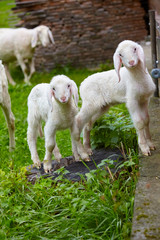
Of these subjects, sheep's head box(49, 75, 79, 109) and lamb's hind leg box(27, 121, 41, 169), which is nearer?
sheep's head box(49, 75, 79, 109)

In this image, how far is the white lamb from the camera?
13.4 feet

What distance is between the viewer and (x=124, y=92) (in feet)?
14.5

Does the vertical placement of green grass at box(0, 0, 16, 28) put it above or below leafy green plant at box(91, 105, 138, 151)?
above

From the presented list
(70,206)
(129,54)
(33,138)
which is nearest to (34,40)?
(33,138)

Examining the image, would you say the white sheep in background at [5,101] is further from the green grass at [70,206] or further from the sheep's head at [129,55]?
the sheep's head at [129,55]

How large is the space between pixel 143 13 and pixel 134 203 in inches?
371

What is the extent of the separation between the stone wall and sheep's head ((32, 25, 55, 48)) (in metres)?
0.87

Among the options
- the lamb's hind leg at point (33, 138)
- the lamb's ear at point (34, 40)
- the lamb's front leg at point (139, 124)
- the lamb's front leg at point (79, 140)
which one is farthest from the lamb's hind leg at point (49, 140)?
the lamb's ear at point (34, 40)

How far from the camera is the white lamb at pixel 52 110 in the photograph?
407cm

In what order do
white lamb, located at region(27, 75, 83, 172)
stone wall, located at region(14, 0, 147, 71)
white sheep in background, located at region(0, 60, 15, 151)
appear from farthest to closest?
stone wall, located at region(14, 0, 147, 71) → white sheep in background, located at region(0, 60, 15, 151) → white lamb, located at region(27, 75, 83, 172)

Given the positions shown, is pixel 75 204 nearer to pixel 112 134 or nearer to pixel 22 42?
pixel 112 134

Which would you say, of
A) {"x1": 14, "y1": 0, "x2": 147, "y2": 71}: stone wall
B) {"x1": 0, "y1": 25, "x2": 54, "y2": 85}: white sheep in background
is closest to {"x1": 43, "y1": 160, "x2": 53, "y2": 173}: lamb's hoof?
{"x1": 0, "y1": 25, "x2": 54, "y2": 85}: white sheep in background

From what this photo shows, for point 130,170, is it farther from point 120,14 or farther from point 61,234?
point 120,14

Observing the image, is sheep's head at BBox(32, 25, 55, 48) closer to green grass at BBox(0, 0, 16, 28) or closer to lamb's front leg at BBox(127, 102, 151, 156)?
green grass at BBox(0, 0, 16, 28)
